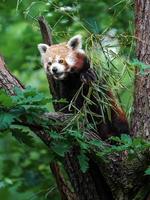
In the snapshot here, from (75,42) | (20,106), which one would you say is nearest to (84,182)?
(20,106)

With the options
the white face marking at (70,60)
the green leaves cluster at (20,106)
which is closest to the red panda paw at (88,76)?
the white face marking at (70,60)

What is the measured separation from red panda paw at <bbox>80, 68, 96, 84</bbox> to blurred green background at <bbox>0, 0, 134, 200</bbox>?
19cm

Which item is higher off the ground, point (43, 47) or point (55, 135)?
point (43, 47)

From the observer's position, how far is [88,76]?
4.08 metres

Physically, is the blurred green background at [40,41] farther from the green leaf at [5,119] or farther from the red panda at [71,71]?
the green leaf at [5,119]

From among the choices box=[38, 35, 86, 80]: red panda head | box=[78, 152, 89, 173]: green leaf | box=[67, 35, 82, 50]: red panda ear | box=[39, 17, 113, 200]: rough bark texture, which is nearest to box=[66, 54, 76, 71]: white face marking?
box=[38, 35, 86, 80]: red panda head

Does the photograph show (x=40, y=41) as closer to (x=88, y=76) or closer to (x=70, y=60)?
(x=70, y=60)

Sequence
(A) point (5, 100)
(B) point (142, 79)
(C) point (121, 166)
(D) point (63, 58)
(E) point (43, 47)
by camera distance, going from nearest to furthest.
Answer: (A) point (5, 100), (C) point (121, 166), (B) point (142, 79), (E) point (43, 47), (D) point (63, 58)

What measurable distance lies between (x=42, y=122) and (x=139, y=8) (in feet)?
3.78

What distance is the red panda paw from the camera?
400 centimetres

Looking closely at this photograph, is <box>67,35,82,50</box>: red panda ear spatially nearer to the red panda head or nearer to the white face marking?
the red panda head

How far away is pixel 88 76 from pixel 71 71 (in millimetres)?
564

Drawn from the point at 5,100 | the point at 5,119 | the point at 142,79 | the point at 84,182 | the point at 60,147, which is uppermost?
the point at 5,100

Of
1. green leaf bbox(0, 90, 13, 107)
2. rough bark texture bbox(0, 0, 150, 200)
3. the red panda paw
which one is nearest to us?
green leaf bbox(0, 90, 13, 107)
